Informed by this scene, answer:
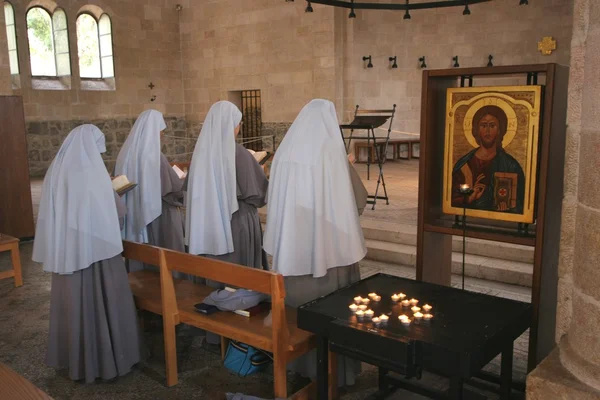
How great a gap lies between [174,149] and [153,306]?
1254 cm

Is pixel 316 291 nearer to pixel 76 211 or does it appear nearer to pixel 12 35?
pixel 76 211

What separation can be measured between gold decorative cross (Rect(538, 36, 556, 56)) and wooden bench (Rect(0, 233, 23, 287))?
388 inches

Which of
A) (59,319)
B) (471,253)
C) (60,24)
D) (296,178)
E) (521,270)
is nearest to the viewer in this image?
(296,178)

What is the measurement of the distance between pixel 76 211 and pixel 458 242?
13.7 ft

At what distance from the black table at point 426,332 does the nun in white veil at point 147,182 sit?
7.53ft

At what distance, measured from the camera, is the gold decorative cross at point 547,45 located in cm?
1095

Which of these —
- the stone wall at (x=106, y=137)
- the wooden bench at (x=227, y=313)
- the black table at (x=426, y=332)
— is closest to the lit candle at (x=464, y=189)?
the black table at (x=426, y=332)

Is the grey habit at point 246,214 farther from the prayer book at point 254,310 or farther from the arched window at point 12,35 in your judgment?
the arched window at point 12,35

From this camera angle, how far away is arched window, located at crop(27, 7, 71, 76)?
43.1 feet

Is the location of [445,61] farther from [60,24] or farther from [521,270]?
[60,24]

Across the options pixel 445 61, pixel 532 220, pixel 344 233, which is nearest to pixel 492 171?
pixel 532 220

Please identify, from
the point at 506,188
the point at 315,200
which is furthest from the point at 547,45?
the point at 315,200

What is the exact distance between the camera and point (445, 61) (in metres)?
12.5

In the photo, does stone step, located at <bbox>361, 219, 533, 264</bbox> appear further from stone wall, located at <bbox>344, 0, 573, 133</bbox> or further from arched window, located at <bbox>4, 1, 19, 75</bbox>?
arched window, located at <bbox>4, 1, 19, 75</bbox>
